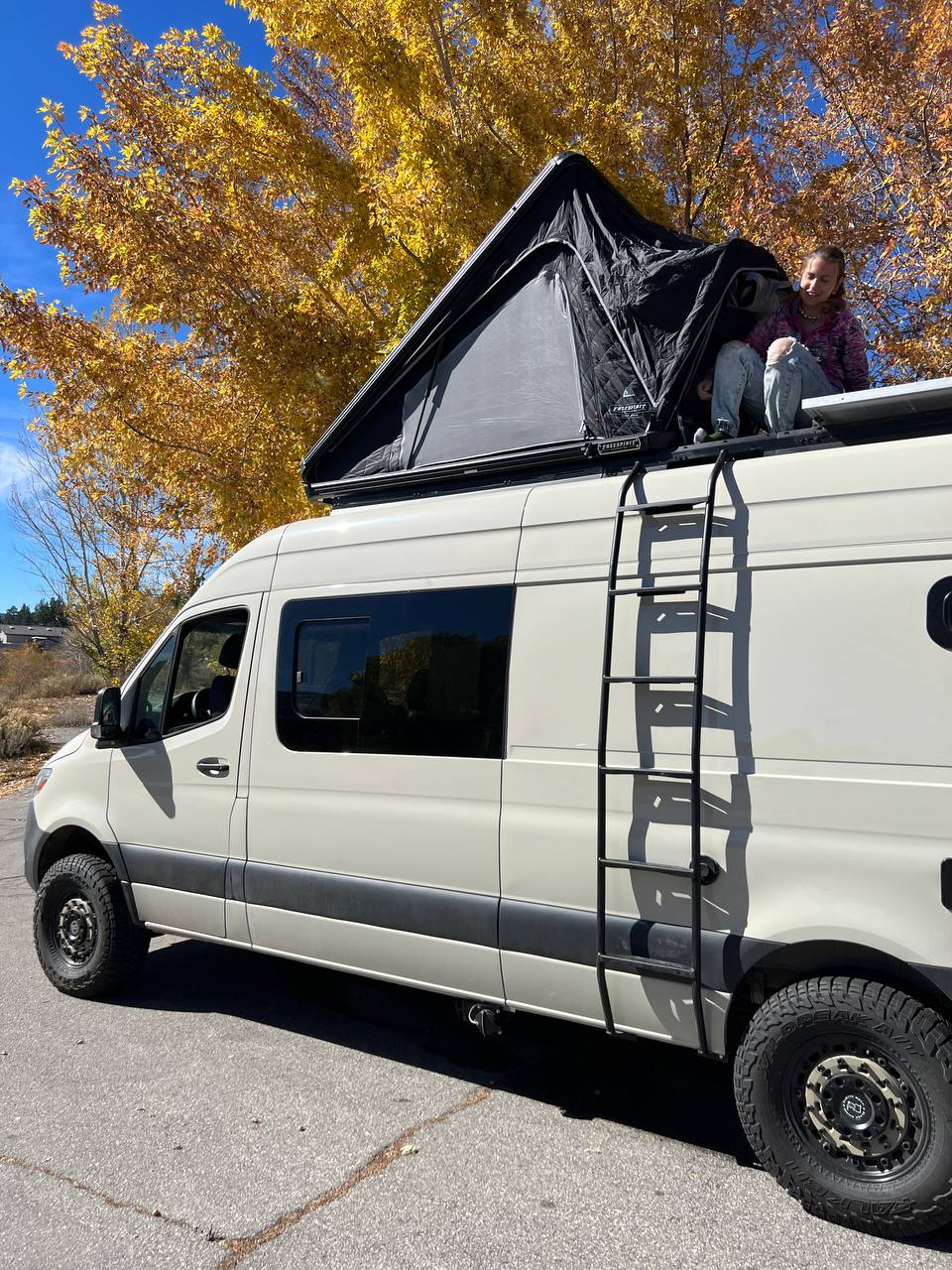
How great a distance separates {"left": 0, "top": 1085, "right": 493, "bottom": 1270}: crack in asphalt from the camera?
10.3 ft

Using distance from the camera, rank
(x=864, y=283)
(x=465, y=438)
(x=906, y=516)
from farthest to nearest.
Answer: (x=864, y=283), (x=465, y=438), (x=906, y=516)

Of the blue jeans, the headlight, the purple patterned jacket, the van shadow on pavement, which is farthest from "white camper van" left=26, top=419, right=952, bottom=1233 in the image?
the purple patterned jacket

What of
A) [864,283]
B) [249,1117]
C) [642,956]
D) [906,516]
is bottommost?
[249,1117]

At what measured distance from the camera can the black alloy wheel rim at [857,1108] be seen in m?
3.08

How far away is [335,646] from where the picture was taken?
467 centimetres

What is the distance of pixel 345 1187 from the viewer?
350 centimetres

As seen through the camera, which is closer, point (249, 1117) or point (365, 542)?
point (249, 1117)

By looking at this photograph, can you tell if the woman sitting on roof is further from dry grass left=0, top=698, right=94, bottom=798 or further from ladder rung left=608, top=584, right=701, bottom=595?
dry grass left=0, top=698, right=94, bottom=798

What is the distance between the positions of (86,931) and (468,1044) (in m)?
2.27

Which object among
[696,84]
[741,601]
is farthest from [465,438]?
[696,84]

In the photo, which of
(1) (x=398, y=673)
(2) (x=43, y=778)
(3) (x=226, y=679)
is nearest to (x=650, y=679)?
(1) (x=398, y=673)

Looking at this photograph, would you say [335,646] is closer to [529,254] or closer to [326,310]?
[529,254]

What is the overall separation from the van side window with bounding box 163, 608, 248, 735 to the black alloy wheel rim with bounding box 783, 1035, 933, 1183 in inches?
124

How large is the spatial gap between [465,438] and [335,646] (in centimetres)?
123
